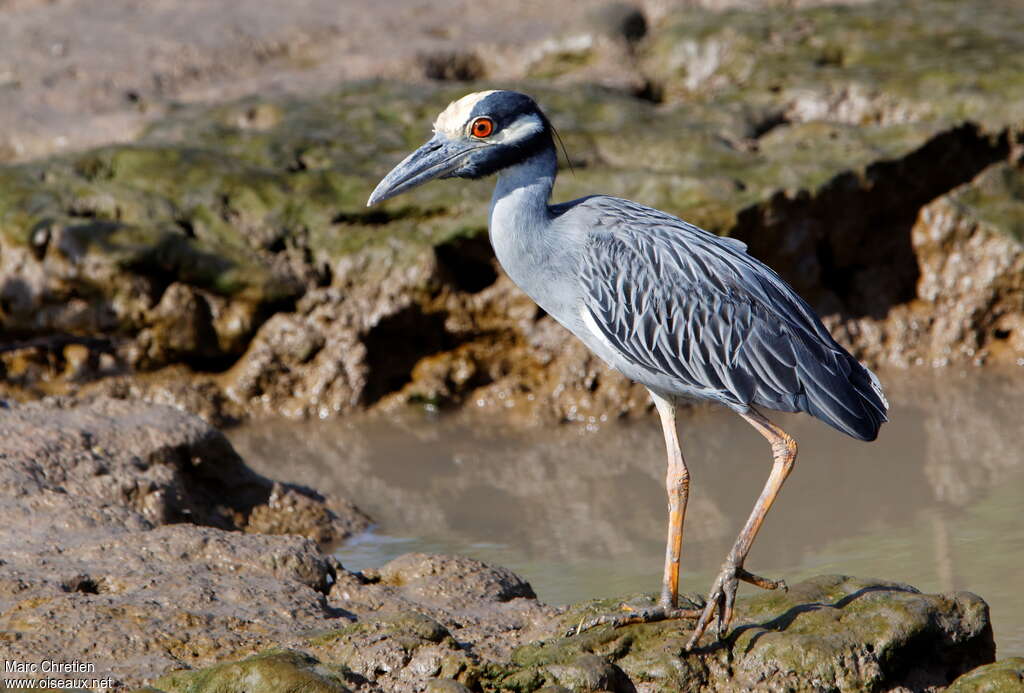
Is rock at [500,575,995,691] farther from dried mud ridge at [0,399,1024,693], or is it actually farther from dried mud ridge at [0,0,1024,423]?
dried mud ridge at [0,0,1024,423]

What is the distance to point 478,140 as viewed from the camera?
4883mm

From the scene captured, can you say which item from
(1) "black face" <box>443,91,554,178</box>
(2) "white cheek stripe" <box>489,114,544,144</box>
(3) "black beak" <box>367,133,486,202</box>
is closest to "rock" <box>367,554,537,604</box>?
(3) "black beak" <box>367,133,486,202</box>

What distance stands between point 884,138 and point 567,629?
249 inches

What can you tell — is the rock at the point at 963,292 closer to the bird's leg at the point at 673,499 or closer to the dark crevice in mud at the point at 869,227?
the dark crevice in mud at the point at 869,227

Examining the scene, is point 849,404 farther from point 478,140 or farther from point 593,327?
point 478,140

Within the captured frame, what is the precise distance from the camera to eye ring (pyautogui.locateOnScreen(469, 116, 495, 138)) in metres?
4.83

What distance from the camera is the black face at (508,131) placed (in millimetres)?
4832

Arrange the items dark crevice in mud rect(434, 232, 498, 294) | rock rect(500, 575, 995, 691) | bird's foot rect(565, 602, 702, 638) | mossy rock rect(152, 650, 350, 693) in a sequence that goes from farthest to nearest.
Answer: dark crevice in mud rect(434, 232, 498, 294) < bird's foot rect(565, 602, 702, 638) < rock rect(500, 575, 995, 691) < mossy rock rect(152, 650, 350, 693)

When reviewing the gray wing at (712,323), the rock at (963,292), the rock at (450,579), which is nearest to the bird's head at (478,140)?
the gray wing at (712,323)

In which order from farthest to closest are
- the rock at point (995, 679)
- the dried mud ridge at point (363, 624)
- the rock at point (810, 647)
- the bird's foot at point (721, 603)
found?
the bird's foot at point (721, 603) < the rock at point (810, 647) < the dried mud ridge at point (363, 624) < the rock at point (995, 679)

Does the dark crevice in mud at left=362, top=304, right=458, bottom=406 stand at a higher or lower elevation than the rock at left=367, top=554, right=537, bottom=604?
lower

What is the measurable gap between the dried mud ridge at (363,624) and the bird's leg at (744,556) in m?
0.08

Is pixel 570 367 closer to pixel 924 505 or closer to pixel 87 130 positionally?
pixel 924 505

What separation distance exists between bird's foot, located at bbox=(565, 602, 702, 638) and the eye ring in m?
1.87
